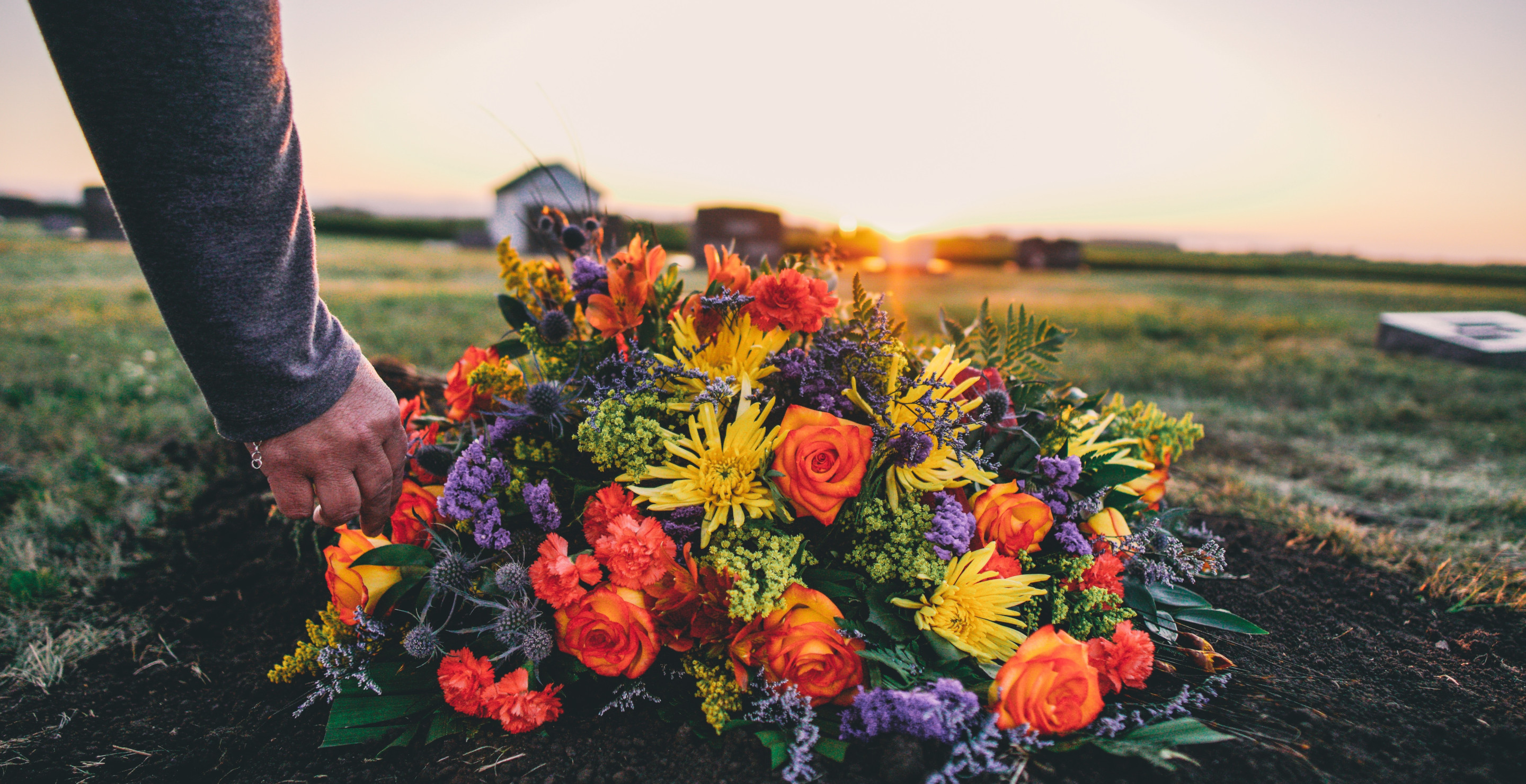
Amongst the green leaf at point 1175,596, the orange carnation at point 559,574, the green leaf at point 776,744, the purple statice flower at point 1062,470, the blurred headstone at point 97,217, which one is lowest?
the green leaf at point 776,744

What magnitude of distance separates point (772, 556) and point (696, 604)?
0.20 meters

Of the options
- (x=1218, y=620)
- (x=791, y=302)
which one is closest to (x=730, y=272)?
(x=791, y=302)

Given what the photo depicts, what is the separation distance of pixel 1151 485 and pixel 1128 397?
4.59m

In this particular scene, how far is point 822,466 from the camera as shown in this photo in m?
1.41

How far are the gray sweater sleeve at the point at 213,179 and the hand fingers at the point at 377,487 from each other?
0.50 ft

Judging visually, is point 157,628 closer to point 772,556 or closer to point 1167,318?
point 772,556

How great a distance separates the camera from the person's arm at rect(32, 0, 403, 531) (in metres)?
1.07

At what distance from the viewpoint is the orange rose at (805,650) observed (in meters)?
1.40

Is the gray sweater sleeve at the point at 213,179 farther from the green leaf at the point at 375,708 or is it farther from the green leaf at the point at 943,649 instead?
the green leaf at the point at 943,649

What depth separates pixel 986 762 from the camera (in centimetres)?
126

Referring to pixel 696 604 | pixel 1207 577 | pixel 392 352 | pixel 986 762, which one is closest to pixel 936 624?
pixel 986 762

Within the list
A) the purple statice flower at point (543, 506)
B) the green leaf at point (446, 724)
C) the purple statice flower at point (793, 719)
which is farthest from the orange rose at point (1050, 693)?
the green leaf at point (446, 724)

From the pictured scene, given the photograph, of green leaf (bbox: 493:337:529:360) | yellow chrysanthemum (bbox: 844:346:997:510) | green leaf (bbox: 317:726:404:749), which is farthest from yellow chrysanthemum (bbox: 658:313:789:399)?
green leaf (bbox: 317:726:404:749)

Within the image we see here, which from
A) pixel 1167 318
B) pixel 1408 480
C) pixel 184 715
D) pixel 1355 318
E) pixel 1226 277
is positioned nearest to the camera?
pixel 184 715
